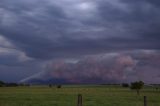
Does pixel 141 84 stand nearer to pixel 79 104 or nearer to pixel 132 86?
pixel 132 86

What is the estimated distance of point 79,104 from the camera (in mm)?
19828

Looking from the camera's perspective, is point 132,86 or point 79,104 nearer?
point 79,104

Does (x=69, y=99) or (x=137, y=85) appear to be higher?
(x=137, y=85)

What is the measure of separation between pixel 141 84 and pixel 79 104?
102m

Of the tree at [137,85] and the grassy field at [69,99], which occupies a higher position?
the tree at [137,85]

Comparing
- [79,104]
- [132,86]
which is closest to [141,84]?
[132,86]

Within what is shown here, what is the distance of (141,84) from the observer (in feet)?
391

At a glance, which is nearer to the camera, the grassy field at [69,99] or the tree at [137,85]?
the grassy field at [69,99]

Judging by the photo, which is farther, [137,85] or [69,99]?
[137,85]

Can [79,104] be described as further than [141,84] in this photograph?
No

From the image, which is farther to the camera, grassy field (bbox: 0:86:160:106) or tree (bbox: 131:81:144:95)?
tree (bbox: 131:81:144:95)

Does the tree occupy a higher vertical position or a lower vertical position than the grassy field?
higher
